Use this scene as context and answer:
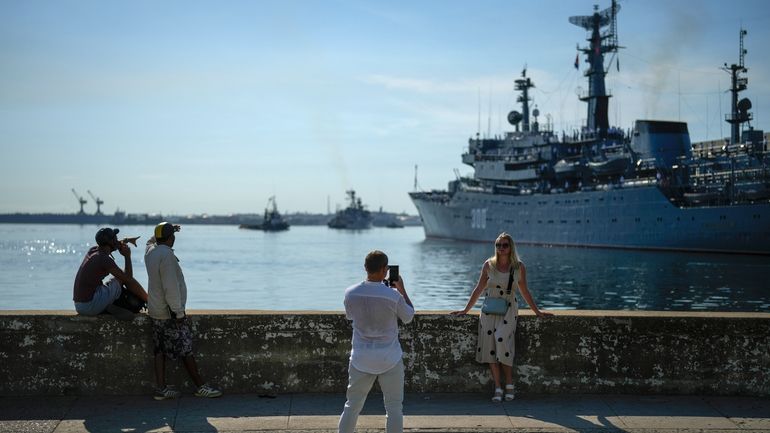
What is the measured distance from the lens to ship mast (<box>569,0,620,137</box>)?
3095 inches

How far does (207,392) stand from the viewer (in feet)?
20.6

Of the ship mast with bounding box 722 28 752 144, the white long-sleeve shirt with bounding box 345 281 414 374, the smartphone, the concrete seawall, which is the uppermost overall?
the ship mast with bounding box 722 28 752 144

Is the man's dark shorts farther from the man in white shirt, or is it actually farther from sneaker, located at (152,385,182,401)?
the man in white shirt

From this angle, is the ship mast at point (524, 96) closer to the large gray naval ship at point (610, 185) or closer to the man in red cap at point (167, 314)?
the large gray naval ship at point (610, 185)

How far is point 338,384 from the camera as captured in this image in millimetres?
6574

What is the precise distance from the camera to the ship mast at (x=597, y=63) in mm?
78625

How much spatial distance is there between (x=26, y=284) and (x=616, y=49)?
199 ft

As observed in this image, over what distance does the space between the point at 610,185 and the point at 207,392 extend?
6590 cm

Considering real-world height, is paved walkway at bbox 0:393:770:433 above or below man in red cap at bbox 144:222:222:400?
below

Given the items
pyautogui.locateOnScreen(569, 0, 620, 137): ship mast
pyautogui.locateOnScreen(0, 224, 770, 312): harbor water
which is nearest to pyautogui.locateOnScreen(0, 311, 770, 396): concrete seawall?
pyautogui.locateOnScreen(0, 224, 770, 312): harbor water

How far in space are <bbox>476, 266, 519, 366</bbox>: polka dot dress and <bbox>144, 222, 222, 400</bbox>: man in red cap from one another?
2.22 m

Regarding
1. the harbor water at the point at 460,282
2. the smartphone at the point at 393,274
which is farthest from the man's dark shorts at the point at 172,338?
the harbor water at the point at 460,282

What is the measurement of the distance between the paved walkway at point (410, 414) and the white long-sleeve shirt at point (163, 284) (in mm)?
737

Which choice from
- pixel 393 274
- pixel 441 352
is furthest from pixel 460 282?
pixel 393 274
